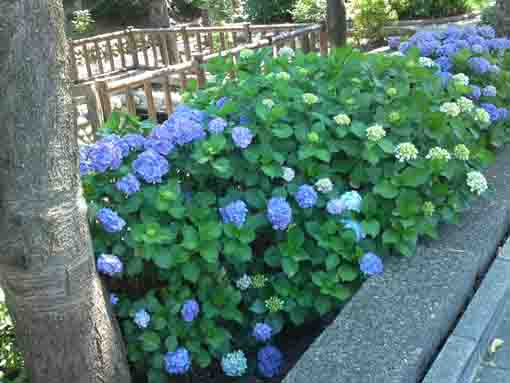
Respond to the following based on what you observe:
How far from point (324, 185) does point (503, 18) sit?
13.3 ft

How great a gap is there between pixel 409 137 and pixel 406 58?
30.8 inches

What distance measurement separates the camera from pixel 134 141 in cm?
289

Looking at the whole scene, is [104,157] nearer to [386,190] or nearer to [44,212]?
[44,212]

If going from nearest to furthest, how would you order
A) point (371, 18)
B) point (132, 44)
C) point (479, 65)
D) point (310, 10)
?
point (479, 65)
point (132, 44)
point (371, 18)
point (310, 10)

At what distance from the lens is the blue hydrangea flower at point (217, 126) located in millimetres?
2926

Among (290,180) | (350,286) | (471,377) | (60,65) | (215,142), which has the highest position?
(60,65)

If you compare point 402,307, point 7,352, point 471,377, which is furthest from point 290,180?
point 7,352

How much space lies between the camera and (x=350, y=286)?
2898 mm

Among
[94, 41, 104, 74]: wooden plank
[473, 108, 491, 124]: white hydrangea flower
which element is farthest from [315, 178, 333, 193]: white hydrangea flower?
[94, 41, 104, 74]: wooden plank

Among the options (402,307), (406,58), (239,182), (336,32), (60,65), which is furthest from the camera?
(336,32)

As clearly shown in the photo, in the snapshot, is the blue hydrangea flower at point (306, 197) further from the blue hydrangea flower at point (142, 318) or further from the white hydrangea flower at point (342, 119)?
the blue hydrangea flower at point (142, 318)

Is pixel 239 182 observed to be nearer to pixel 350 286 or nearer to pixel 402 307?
pixel 350 286

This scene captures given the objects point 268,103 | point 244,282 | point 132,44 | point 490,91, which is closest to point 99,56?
point 132,44

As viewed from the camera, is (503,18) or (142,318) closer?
(142,318)
